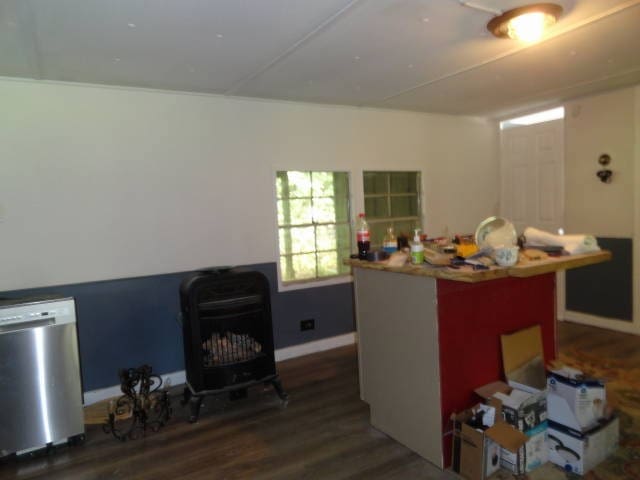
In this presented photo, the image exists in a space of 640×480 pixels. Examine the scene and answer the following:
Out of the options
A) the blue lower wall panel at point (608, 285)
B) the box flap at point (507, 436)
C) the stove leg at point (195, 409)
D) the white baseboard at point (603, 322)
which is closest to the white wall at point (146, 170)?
the stove leg at point (195, 409)

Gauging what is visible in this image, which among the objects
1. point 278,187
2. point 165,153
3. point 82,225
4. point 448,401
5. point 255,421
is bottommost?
point 255,421

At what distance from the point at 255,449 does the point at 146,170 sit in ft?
7.25

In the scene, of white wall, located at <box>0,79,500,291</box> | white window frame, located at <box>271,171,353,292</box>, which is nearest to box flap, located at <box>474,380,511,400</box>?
white window frame, located at <box>271,171,353,292</box>

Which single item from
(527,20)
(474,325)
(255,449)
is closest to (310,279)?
(255,449)

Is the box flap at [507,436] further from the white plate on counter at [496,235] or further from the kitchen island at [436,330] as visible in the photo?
the white plate on counter at [496,235]

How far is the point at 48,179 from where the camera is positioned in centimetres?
302

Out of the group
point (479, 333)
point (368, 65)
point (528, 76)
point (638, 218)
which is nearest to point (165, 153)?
point (368, 65)

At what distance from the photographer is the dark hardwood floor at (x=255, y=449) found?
2287 millimetres

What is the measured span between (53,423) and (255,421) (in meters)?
1.21

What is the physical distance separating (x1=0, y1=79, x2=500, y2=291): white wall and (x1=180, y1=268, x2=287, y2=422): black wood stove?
0.69 metres

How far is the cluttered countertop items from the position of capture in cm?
199

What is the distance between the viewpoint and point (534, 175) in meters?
4.99

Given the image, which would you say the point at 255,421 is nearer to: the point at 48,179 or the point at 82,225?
the point at 82,225

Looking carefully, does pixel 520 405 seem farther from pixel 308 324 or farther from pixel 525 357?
pixel 308 324
